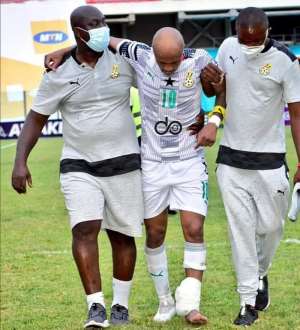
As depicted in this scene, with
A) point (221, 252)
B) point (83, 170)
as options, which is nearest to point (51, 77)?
point (83, 170)

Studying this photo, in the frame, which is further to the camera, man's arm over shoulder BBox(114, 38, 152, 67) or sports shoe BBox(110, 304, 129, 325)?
sports shoe BBox(110, 304, 129, 325)

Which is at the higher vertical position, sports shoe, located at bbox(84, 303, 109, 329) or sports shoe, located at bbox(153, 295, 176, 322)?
sports shoe, located at bbox(84, 303, 109, 329)

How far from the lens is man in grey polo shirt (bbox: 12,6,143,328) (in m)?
5.66

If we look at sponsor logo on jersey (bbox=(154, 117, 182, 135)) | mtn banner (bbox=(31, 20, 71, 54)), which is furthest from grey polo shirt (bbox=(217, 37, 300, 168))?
mtn banner (bbox=(31, 20, 71, 54))

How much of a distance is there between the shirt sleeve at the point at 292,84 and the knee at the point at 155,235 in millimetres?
1346

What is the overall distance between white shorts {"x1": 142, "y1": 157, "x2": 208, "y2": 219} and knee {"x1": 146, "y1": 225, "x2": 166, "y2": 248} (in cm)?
10

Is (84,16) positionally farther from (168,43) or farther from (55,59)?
(168,43)

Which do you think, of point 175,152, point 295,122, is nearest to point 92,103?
point 175,152

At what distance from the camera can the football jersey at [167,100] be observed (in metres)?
5.58

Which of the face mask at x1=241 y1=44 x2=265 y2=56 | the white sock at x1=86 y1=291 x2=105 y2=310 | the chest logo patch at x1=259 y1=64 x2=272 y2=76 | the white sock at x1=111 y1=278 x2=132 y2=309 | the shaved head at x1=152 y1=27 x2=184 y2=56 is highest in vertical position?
the shaved head at x1=152 y1=27 x2=184 y2=56

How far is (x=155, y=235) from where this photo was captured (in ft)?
19.3

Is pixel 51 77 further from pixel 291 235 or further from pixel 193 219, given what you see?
pixel 291 235

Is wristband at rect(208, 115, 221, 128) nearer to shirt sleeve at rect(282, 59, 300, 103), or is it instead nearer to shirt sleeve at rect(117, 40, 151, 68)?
shirt sleeve at rect(282, 59, 300, 103)

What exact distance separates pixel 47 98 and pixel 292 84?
1757 millimetres
